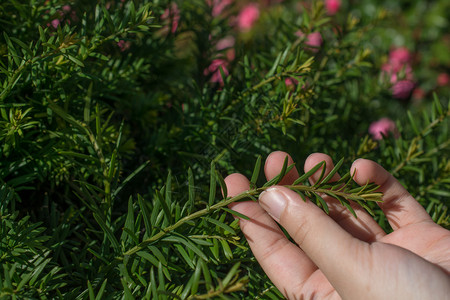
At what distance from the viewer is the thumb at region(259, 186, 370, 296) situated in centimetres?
57

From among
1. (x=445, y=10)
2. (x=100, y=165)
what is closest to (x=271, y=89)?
(x=100, y=165)

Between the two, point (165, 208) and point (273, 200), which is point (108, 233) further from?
point (273, 200)

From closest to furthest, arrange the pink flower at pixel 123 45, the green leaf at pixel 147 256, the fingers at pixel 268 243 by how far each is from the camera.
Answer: the green leaf at pixel 147 256 → the fingers at pixel 268 243 → the pink flower at pixel 123 45

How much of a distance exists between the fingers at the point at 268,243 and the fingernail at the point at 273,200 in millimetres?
46

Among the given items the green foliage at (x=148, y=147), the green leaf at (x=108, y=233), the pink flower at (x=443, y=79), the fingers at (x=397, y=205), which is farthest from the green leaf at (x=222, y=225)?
the pink flower at (x=443, y=79)

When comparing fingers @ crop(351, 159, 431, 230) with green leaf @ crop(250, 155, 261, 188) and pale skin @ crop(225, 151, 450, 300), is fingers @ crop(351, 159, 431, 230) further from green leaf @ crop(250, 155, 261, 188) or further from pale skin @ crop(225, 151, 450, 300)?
green leaf @ crop(250, 155, 261, 188)

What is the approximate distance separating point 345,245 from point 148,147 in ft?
1.36

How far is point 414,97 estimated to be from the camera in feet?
8.32

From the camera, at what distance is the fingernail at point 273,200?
581mm

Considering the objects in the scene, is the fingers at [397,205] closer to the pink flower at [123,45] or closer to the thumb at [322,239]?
the thumb at [322,239]

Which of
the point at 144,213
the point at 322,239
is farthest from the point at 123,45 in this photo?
the point at 322,239

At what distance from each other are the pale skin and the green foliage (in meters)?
0.03

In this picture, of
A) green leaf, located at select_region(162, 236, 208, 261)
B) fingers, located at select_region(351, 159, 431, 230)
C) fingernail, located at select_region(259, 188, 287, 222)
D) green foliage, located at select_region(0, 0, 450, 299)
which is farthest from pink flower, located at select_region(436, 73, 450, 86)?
green leaf, located at select_region(162, 236, 208, 261)

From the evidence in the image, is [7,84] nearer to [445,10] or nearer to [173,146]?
[173,146]
